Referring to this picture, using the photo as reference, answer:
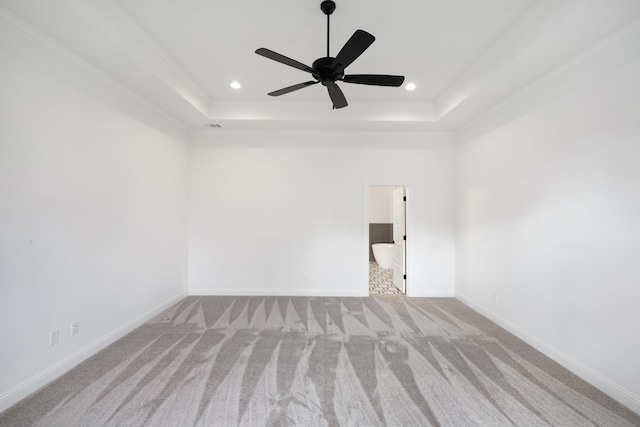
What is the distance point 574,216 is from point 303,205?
3.23 m


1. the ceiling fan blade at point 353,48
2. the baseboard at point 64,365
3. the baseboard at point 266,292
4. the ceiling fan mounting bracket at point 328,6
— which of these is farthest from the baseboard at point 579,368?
the baseboard at point 64,365

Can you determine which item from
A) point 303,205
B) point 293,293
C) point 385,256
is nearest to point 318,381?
point 293,293

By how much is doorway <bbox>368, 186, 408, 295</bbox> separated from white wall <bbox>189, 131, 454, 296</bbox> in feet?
1.02

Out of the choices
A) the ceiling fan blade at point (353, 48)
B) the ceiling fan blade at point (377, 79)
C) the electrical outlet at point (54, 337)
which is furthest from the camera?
the electrical outlet at point (54, 337)

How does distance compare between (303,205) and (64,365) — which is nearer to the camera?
(64,365)

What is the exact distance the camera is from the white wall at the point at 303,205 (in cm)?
405

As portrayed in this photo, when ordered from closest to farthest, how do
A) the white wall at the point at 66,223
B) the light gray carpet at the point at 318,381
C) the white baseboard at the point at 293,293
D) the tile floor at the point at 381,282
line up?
the light gray carpet at the point at 318,381
the white wall at the point at 66,223
the white baseboard at the point at 293,293
the tile floor at the point at 381,282

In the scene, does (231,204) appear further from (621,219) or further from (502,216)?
(621,219)

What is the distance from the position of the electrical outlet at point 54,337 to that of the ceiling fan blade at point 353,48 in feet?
10.5

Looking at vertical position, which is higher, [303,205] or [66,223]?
[303,205]

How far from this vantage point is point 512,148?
2832 millimetres

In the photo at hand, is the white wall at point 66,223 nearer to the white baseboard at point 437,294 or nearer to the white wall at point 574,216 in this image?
the white baseboard at point 437,294

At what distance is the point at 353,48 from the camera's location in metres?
1.62

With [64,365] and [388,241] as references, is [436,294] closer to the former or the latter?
[388,241]
